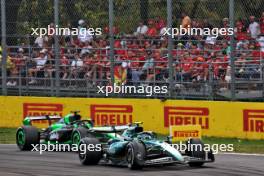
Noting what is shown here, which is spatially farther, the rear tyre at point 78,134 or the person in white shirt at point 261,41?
the person in white shirt at point 261,41

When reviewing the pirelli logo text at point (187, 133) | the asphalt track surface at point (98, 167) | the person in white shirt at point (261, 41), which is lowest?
the asphalt track surface at point (98, 167)

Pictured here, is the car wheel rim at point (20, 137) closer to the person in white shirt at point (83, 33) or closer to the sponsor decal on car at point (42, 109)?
the person in white shirt at point (83, 33)

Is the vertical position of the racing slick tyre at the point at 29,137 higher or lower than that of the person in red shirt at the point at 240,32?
lower

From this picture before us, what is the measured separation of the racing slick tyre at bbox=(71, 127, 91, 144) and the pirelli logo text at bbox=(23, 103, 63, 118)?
20.3 feet

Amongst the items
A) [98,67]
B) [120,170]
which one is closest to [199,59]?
[98,67]

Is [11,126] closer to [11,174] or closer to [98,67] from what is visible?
[98,67]

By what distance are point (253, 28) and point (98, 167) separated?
6293 millimetres

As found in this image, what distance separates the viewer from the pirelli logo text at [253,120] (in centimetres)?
2023

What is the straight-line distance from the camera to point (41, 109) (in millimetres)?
24562

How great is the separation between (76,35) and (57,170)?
892cm

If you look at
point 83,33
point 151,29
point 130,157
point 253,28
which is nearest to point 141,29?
point 151,29

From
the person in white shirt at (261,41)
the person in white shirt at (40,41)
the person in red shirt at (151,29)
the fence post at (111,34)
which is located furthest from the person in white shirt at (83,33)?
the person in white shirt at (261,41)

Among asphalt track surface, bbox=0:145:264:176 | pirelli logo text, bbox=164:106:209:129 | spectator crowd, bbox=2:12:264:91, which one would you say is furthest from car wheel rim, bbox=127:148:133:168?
pirelli logo text, bbox=164:106:209:129

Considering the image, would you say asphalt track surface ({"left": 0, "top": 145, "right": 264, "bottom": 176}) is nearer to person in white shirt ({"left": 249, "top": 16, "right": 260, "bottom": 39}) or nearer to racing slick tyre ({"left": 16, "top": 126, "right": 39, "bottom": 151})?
racing slick tyre ({"left": 16, "top": 126, "right": 39, "bottom": 151})
